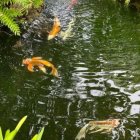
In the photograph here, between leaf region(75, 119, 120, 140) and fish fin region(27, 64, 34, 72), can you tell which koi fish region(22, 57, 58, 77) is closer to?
fish fin region(27, 64, 34, 72)

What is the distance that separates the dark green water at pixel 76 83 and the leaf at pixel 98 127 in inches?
2.3

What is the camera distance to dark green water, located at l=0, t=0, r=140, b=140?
404 centimetres

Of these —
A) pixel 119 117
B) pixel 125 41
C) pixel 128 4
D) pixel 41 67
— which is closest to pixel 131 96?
pixel 119 117

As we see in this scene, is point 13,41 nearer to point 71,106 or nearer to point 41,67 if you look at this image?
point 41,67

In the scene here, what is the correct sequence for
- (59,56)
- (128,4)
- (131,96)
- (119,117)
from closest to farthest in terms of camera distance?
(119,117)
(131,96)
(59,56)
(128,4)

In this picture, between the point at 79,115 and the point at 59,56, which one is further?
the point at 59,56

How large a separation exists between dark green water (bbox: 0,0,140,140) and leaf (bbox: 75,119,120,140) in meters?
0.06

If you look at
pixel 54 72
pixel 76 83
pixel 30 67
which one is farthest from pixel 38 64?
pixel 76 83

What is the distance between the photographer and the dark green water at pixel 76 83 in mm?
4035

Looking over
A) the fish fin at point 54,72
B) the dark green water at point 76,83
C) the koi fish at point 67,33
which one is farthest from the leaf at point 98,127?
the koi fish at point 67,33

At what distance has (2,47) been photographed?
6043 millimetres

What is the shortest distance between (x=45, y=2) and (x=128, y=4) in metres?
2.10

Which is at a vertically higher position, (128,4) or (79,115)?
(128,4)

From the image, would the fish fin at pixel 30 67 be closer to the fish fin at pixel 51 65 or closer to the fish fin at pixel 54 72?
the fish fin at pixel 51 65
